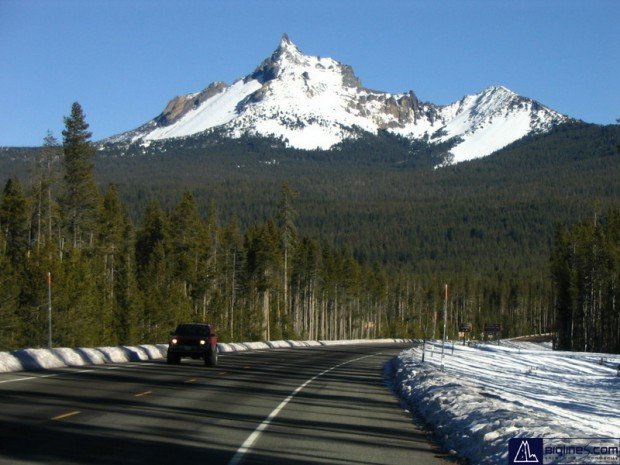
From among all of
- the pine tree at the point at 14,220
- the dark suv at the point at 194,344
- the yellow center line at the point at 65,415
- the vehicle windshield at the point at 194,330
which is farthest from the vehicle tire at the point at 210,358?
the pine tree at the point at 14,220

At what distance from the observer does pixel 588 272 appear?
9800 centimetres

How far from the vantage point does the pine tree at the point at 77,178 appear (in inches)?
2830

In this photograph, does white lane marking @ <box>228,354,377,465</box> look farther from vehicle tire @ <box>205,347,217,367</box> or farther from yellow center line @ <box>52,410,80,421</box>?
vehicle tire @ <box>205,347,217,367</box>

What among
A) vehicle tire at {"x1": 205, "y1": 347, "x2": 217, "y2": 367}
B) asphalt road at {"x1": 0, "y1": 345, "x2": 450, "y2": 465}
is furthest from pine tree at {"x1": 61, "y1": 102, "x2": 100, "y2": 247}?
asphalt road at {"x1": 0, "y1": 345, "x2": 450, "y2": 465}

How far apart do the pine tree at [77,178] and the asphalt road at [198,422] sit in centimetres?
4657

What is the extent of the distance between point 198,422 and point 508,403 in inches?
294

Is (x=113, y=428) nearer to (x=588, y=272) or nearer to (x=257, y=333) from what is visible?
(x=257, y=333)

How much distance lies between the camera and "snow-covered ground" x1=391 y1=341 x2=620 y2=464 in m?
13.9

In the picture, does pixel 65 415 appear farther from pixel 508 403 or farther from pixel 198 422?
pixel 508 403

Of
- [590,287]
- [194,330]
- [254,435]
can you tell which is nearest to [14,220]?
[194,330]

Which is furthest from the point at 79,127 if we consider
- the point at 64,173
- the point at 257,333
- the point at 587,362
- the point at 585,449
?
the point at 585,449

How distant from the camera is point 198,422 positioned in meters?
16.5

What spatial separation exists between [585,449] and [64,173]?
66.1m

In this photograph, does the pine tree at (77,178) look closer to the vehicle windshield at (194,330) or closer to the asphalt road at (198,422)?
the vehicle windshield at (194,330)
